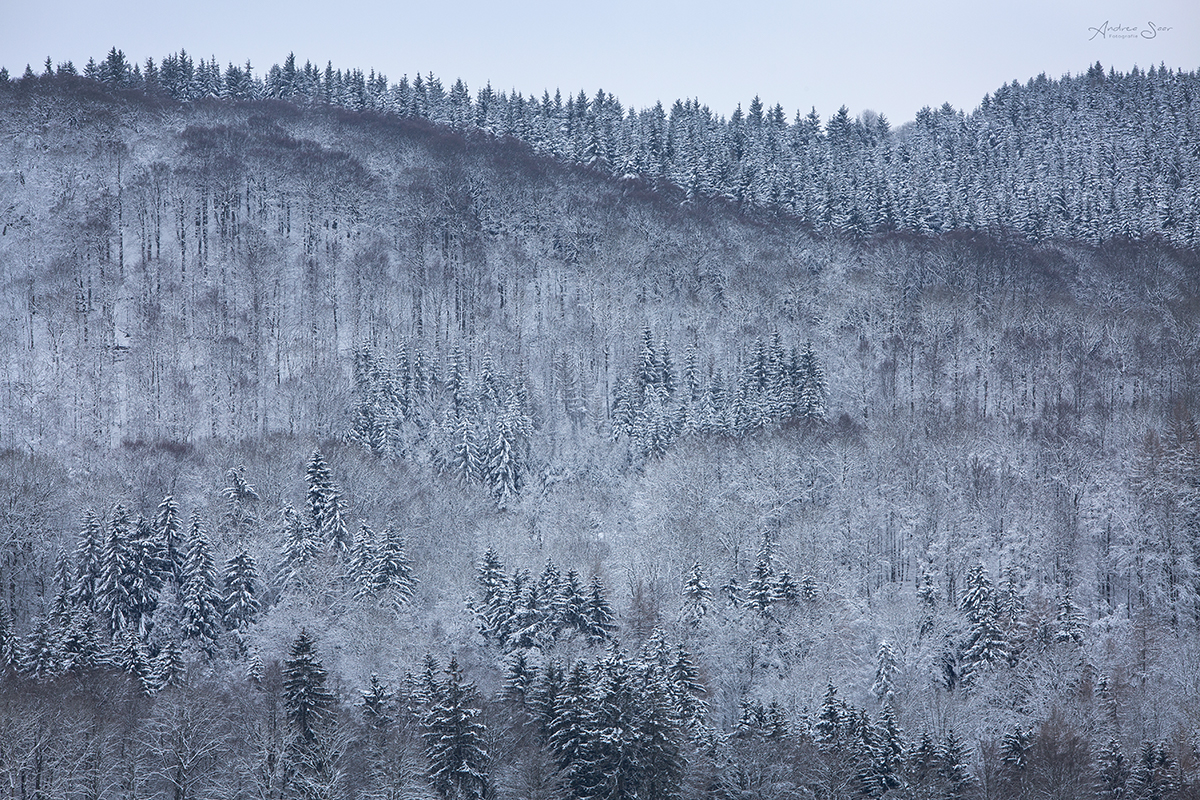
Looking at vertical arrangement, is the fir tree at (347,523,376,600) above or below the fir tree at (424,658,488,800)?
above

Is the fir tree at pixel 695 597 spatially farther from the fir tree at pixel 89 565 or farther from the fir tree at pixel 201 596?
the fir tree at pixel 89 565

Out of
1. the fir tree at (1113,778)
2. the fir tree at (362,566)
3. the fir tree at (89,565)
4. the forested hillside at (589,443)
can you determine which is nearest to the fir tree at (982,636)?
the forested hillside at (589,443)

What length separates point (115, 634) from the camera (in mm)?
62344

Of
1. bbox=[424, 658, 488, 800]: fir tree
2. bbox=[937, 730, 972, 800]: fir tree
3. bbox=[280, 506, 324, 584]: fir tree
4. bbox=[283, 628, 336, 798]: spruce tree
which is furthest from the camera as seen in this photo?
bbox=[280, 506, 324, 584]: fir tree

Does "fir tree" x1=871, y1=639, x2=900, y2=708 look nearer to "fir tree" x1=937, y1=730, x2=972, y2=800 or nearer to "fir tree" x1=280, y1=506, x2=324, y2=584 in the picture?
"fir tree" x1=937, y1=730, x2=972, y2=800

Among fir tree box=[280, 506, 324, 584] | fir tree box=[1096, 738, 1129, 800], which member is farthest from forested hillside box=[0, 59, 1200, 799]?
fir tree box=[280, 506, 324, 584]

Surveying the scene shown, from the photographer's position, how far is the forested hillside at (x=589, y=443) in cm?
4978

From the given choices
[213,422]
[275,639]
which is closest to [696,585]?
[275,639]

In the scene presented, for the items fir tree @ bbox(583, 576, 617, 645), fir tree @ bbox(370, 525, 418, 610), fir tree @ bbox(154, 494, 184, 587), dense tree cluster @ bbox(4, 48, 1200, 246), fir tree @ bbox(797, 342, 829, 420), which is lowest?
fir tree @ bbox(583, 576, 617, 645)

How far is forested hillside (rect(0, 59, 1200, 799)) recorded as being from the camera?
4978 cm

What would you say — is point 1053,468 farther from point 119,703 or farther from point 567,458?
point 119,703

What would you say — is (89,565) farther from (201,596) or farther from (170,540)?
(201,596)

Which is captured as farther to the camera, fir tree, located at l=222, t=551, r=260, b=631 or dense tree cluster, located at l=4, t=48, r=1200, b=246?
dense tree cluster, located at l=4, t=48, r=1200, b=246

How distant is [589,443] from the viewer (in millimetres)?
107438
